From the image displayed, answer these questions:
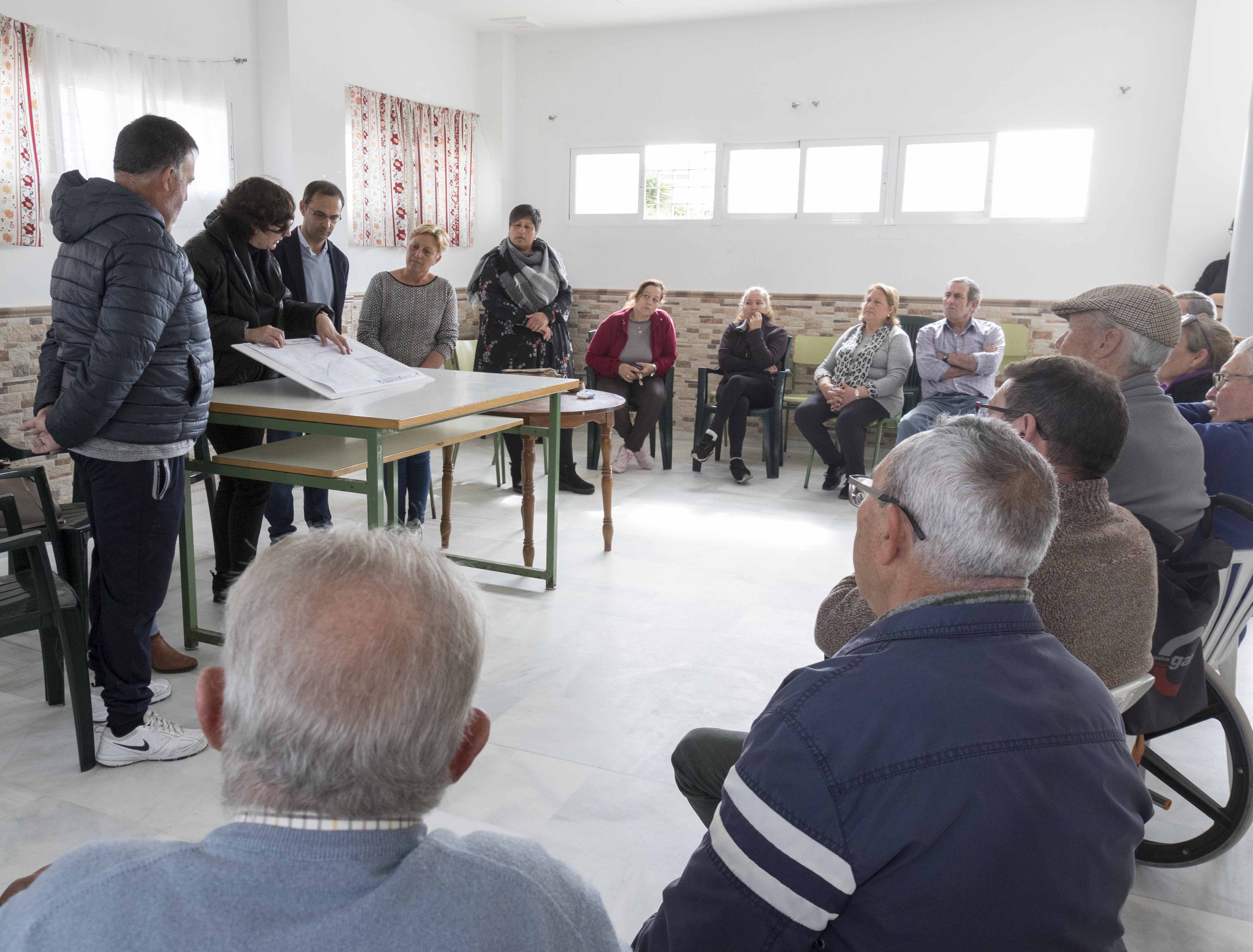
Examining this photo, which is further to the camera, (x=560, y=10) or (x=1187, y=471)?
(x=560, y=10)

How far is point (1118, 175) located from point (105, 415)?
594cm

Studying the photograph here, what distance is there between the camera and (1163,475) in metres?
1.92

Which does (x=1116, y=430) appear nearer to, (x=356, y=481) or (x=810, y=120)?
(x=356, y=481)

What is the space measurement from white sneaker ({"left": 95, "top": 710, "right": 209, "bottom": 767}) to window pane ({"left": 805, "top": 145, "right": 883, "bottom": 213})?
5.55 m

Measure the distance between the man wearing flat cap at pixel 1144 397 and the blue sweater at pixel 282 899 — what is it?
62.3 inches

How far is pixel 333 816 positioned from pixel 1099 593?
1.15 m

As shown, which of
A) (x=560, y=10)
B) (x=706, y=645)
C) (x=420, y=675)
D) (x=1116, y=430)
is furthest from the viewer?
(x=560, y=10)

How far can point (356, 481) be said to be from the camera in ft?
8.43

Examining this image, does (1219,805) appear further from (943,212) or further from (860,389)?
(943,212)

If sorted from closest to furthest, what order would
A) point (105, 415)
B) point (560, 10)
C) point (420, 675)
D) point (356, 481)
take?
1. point (420, 675)
2. point (105, 415)
3. point (356, 481)
4. point (560, 10)

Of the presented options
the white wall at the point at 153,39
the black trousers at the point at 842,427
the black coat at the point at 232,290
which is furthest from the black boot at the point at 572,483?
the white wall at the point at 153,39

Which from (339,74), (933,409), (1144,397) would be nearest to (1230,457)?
(1144,397)

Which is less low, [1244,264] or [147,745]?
[1244,264]

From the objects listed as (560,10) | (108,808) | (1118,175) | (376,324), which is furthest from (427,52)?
(108,808)
